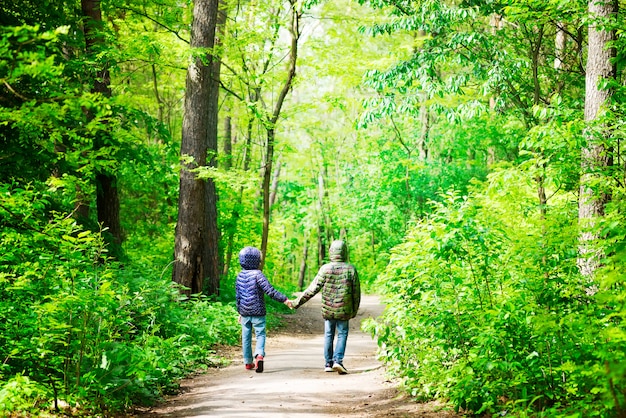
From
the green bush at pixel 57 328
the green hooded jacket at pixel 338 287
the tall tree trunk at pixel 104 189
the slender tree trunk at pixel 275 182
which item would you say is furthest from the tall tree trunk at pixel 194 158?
the slender tree trunk at pixel 275 182

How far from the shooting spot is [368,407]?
285 inches

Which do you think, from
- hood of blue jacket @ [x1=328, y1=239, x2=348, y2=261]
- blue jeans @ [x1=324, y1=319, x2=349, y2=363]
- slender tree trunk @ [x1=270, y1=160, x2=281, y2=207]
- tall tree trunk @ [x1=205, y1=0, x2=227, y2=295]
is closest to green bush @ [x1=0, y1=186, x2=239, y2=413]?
blue jeans @ [x1=324, y1=319, x2=349, y2=363]

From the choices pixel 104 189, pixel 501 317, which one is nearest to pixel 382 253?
pixel 104 189

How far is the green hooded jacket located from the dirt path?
38.2 inches

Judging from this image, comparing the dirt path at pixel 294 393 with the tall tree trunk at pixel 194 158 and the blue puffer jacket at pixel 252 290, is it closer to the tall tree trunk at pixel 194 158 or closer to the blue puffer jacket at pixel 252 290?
the blue puffer jacket at pixel 252 290

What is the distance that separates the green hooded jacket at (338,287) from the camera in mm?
9391

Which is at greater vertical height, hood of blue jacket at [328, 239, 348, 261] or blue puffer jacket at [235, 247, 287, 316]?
hood of blue jacket at [328, 239, 348, 261]

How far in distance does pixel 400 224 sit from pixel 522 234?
24581 millimetres

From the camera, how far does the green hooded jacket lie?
30.8 feet

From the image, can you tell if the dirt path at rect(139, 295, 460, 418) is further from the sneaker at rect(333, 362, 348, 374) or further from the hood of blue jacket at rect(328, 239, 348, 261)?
the hood of blue jacket at rect(328, 239, 348, 261)

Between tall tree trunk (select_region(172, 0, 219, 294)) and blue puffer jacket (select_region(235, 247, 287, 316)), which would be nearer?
blue puffer jacket (select_region(235, 247, 287, 316))

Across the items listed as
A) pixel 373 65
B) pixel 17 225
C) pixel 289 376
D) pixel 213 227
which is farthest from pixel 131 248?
pixel 17 225

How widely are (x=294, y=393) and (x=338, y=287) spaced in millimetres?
2078

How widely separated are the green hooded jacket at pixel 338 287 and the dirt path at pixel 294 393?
Answer: 3.18 ft
